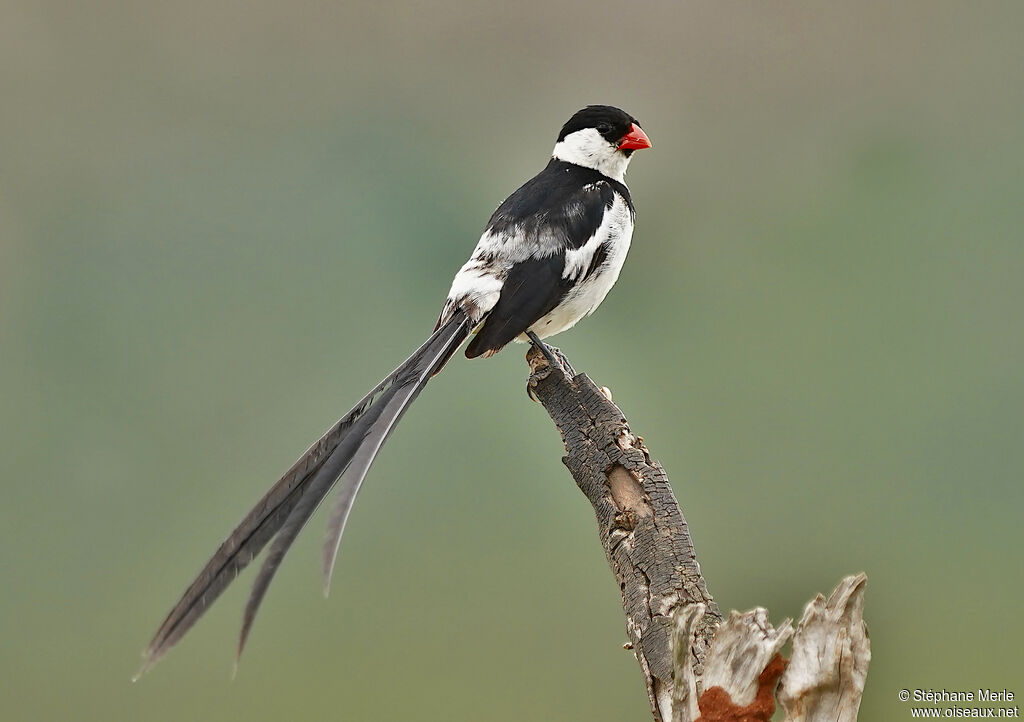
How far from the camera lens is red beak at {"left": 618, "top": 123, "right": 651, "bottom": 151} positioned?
2867 mm

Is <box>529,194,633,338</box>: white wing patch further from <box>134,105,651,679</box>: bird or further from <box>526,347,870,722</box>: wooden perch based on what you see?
<box>526,347,870,722</box>: wooden perch

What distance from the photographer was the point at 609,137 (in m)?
2.88

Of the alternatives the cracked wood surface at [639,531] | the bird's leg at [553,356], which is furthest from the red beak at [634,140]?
the cracked wood surface at [639,531]

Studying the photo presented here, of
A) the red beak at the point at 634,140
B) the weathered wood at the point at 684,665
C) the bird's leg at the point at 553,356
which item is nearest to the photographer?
the weathered wood at the point at 684,665

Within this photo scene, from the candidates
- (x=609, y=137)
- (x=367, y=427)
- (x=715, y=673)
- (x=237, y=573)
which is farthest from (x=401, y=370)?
(x=609, y=137)

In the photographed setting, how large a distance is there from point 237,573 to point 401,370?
59 centimetres

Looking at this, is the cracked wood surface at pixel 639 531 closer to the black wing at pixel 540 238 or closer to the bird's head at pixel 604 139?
the black wing at pixel 540 238

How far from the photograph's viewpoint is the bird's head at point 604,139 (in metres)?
2.87

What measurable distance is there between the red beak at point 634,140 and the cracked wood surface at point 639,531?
38.5 inches

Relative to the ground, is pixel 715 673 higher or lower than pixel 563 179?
lower

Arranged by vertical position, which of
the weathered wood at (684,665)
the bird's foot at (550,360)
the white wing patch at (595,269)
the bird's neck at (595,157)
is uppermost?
the bird's neck at (595,157)

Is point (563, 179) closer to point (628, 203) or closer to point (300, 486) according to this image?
point (628, 203)

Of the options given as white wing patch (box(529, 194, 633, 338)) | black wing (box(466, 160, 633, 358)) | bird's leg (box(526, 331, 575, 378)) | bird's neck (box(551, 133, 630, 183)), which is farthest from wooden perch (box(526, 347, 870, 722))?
bird's neck (box(551, 133, 630, 183))

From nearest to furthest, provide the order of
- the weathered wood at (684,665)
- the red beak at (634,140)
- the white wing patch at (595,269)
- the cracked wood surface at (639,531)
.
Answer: the weathered wood at (684,665)
the cracked wood surface at (639,531)
the white wing patch at (595,269)
the red beak at (634,140)
